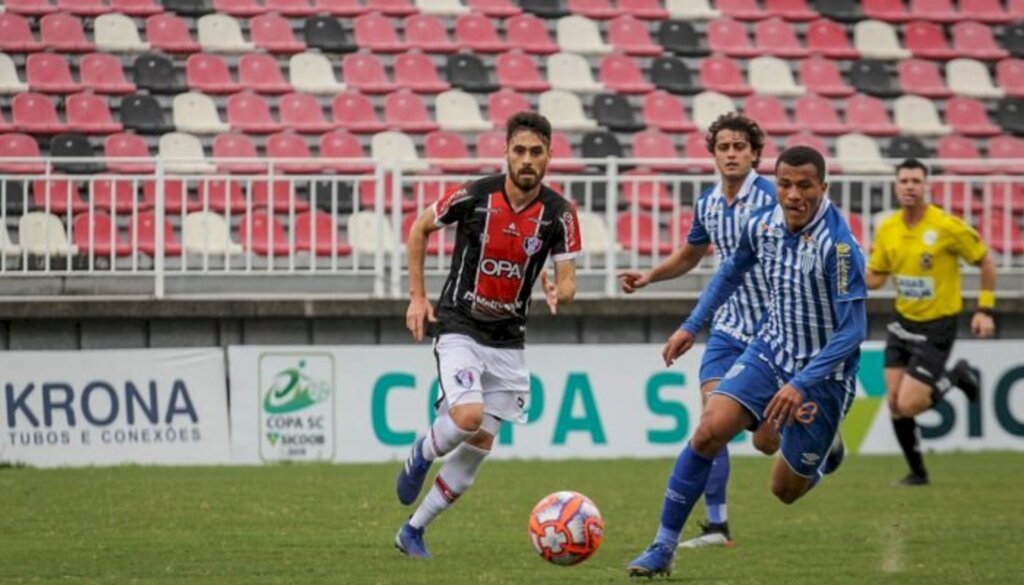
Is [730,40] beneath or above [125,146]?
above

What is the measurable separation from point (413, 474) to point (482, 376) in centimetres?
63

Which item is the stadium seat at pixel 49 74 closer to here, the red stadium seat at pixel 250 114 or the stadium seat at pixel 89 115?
the stadium seat at pixel 89 115

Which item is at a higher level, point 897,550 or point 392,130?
point 392,130

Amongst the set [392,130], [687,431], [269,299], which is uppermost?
[392,130]

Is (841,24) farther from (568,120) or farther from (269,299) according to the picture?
(269,299)

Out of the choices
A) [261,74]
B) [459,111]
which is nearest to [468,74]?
[459,111]

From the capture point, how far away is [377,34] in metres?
21.9

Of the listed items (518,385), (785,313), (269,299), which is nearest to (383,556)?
(518,385)

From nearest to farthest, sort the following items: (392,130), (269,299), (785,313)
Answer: (785,313)
(269,299)
(392,130)

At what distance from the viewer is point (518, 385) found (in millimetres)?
10203

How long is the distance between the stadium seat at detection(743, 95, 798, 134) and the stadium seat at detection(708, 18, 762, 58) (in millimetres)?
838

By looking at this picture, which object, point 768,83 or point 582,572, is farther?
point 768,83

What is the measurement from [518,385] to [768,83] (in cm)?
1321

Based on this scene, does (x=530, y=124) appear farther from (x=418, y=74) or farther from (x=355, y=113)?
(x=418, y=74)
